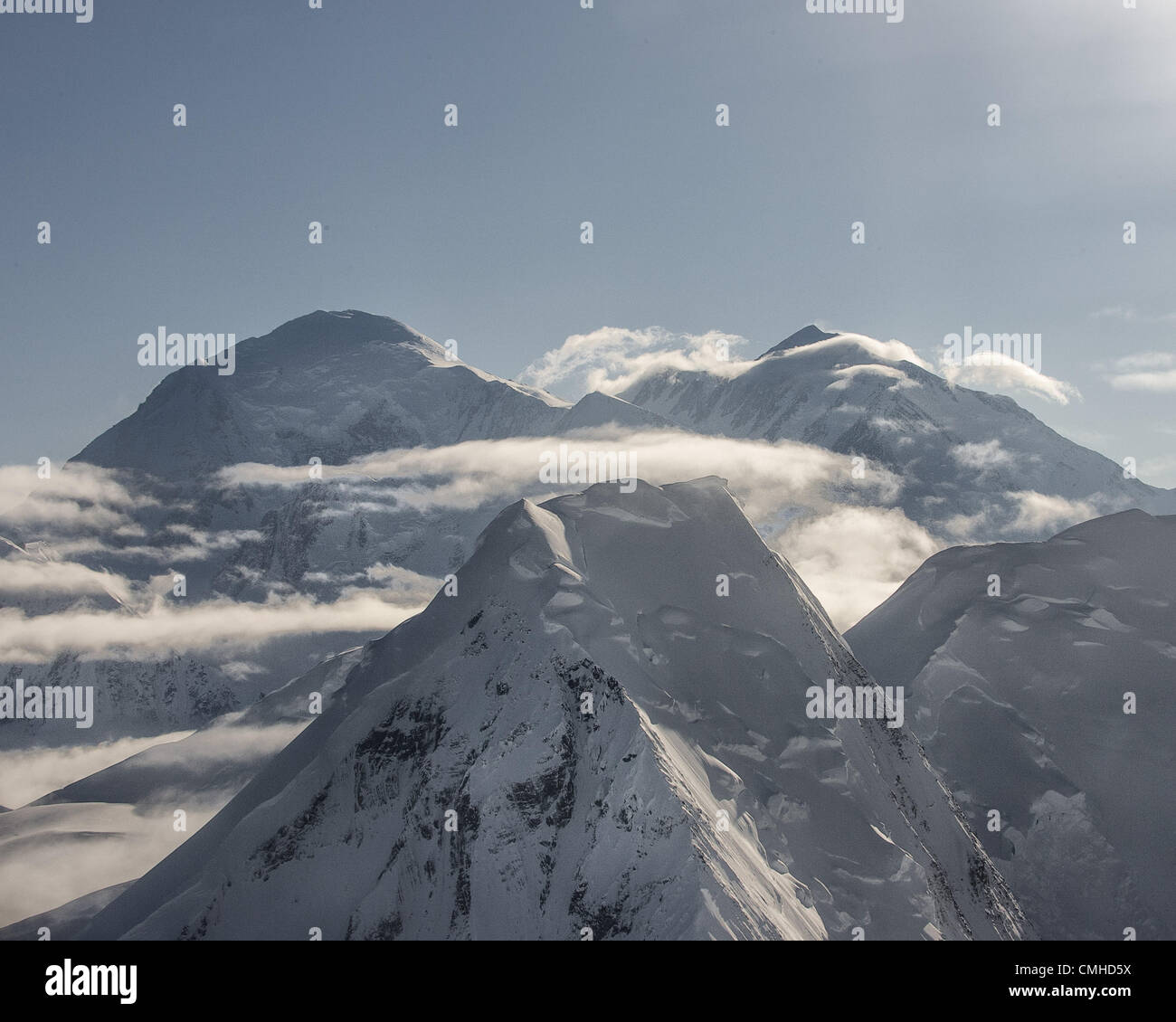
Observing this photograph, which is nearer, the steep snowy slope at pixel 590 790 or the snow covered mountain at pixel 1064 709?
the steep snowy slope at pixel 590 790

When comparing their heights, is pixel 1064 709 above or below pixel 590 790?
below

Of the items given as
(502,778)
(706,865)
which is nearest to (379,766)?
(502,778)

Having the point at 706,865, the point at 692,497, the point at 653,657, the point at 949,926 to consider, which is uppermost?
the point at 692,497

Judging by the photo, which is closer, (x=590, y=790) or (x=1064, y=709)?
(x=590, y=790)
